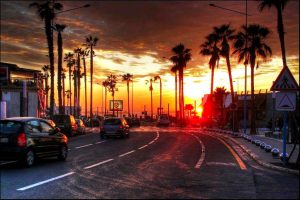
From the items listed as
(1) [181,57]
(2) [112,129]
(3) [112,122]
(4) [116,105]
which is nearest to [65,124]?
(3) [112,122]

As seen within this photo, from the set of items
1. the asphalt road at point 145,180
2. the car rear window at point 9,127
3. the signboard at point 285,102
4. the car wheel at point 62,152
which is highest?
the signboard at point 285,102

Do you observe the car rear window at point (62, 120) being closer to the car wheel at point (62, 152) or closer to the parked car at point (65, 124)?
the parked car at point (65, 124)

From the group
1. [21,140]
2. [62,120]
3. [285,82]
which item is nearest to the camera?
[21,140]

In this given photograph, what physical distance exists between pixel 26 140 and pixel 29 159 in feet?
2.12

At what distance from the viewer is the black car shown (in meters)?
14.9

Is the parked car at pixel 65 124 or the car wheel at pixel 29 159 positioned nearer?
the car wheel at pixel 29 159

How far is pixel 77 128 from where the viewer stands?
4234cm

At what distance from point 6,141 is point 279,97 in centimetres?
898

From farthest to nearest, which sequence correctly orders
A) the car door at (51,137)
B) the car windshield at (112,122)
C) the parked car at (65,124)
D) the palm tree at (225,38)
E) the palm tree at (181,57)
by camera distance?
the palm tree at (181,57), the palm tree at (225,38), the parked car at (65,124), the car windshield at (112,122), the car door at (51,137)

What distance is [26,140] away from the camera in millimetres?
15242

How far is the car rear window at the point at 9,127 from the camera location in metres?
15.2

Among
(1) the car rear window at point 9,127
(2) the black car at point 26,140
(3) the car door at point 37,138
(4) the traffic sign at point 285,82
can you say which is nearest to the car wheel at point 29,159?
(2) the black car at point 26,140

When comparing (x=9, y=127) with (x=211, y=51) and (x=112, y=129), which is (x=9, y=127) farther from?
(x=211, y=51)

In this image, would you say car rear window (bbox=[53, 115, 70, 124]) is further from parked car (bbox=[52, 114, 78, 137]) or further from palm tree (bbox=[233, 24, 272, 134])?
palm tree (bbox=[233, 24, 272, 134])
